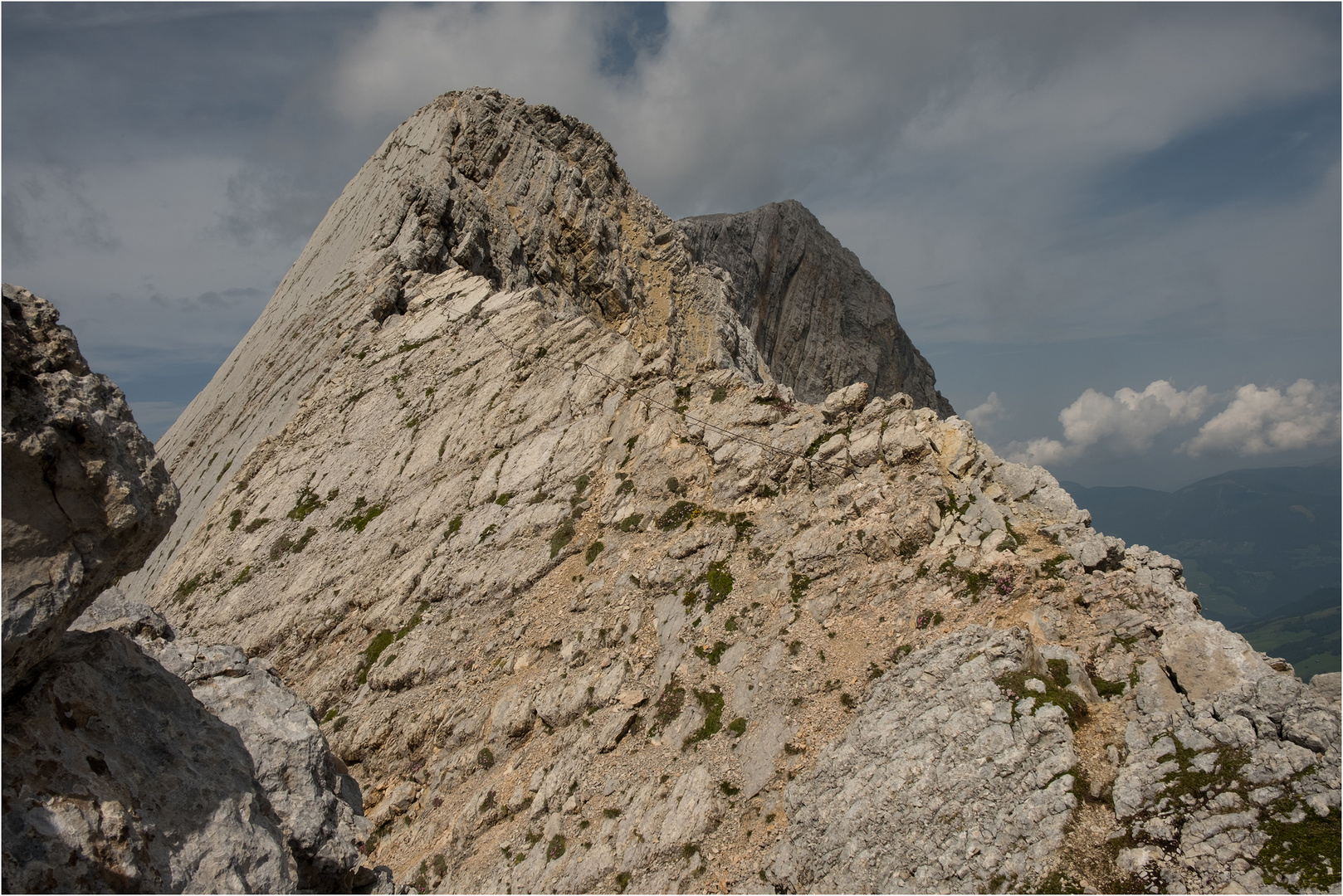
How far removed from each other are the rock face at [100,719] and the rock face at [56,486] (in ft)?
0.06

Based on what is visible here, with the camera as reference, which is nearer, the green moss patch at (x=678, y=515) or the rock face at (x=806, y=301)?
the green moss patch at (x=678, y=515)

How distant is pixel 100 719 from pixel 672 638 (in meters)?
12.8

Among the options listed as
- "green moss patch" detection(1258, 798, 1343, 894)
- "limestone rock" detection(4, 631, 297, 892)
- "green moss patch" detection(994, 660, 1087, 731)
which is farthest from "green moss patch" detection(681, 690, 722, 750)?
"green moss patch" detection(1258, 798, 1343, 894)

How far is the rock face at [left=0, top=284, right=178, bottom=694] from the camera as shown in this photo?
8094 millimetres

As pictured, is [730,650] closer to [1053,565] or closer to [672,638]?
[672,638]

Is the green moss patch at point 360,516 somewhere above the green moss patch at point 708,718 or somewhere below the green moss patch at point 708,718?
above

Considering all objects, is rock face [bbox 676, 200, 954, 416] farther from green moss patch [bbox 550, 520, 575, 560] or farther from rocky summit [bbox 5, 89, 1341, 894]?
green moss patch [bbox 550, 520, 575, 560]

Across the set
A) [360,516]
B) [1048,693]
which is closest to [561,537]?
[360,516]

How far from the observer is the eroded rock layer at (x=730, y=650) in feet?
39.8

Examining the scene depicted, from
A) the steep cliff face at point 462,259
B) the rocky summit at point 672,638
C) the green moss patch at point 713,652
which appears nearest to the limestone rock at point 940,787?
the rocky summit at point 672,638

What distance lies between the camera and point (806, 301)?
3137 inches

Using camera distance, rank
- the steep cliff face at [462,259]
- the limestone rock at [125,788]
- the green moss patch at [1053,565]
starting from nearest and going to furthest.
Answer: the limestone rock at [125,788], the green moss patch at [1053,565], the steep cliff face at [462,259]

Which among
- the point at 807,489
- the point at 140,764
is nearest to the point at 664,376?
the point at 807,489

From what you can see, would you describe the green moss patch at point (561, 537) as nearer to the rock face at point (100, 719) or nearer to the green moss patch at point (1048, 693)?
the rock face at point (100, 719)
